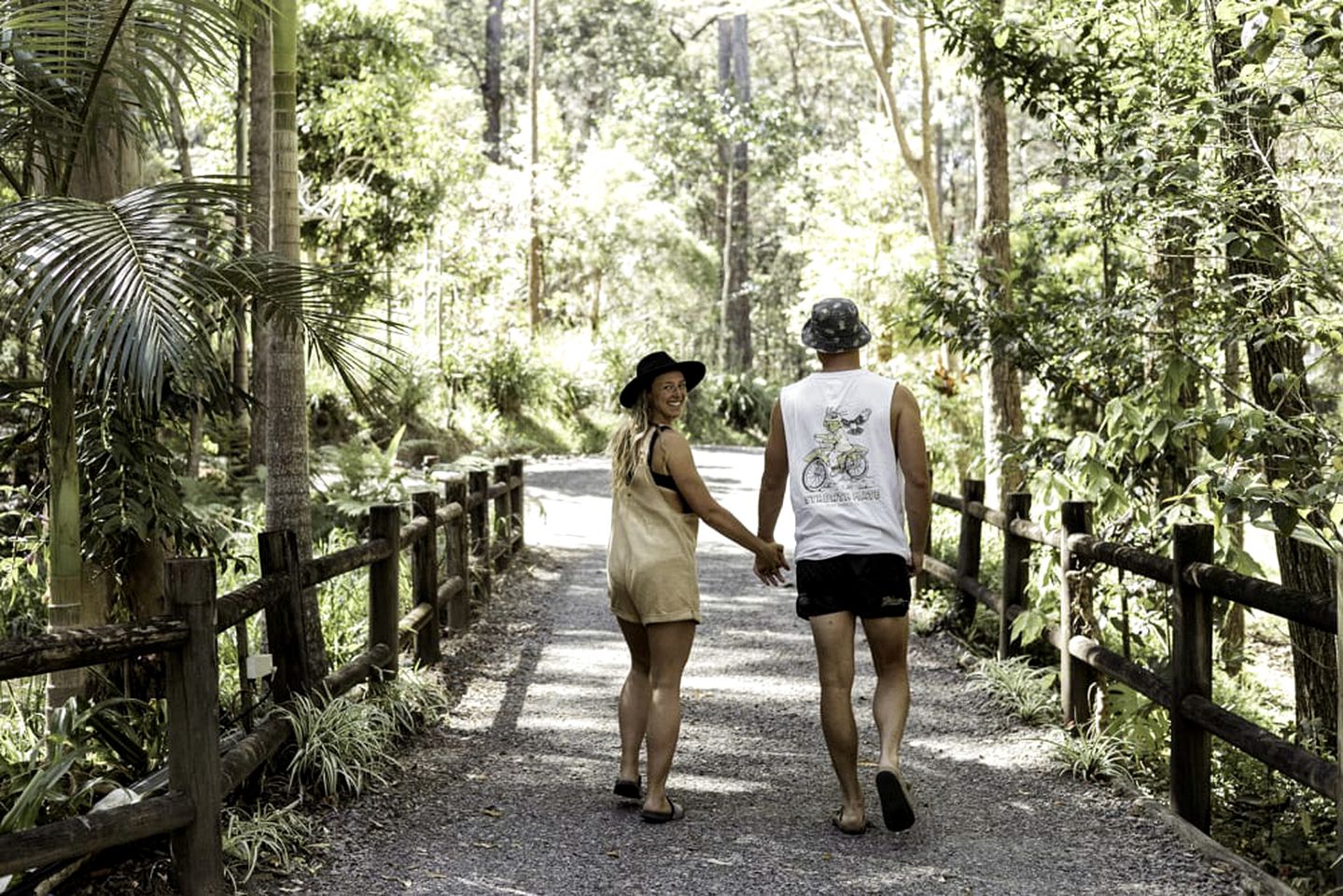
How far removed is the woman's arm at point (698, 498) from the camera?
5.30 metres

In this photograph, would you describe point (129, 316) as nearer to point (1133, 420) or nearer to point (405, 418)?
point (1133, 420)

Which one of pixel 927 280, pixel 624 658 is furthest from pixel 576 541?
pixel 927 280

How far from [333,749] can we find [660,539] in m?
1.67

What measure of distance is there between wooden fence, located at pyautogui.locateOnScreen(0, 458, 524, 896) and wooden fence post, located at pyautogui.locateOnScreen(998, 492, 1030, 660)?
3.43 metres

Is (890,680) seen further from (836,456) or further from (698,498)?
(698,498)

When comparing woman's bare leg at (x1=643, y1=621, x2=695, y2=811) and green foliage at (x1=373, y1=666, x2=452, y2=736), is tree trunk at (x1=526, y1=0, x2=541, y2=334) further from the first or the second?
woman's bare leg at (x1=643, y1=621, x2=695, y2=811)

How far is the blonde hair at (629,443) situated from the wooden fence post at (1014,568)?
338 cm

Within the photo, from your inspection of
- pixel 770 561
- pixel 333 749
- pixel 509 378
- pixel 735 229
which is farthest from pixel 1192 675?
pixel 735 229

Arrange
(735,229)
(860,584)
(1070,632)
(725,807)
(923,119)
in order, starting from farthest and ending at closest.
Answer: (735,229) → (923,119) → (1070,632) → (725,807) → (860,584)

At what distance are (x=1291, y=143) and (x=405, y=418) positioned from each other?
14.4m

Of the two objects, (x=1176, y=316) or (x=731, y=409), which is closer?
(x=1176, y=316)

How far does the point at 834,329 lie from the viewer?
5223mm

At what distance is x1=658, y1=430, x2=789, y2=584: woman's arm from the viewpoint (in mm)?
5305

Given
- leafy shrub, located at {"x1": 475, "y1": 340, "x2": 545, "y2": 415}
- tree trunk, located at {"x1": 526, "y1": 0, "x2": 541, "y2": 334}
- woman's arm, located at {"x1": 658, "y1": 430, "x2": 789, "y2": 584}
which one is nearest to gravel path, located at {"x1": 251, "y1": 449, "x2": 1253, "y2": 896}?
woman's arm, located at {"x1": 658, "y1": 430, "x2": 789, "y2": 584}
